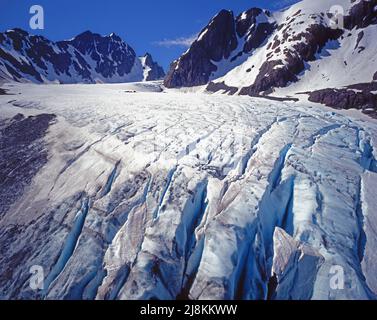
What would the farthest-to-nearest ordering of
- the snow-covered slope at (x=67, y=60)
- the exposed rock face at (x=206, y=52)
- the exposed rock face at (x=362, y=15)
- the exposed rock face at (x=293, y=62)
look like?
the snow-covered slope at (x=67, y=60) → the exposed rock face at (x=206, y=52) → the exposed rock face at (x=362, y=15) → the exposed rock face at (x=293, y=62)

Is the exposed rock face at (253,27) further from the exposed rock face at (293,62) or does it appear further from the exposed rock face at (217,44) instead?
the exposed rock face at (293,62)

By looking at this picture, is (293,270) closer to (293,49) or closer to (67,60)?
(293,49)

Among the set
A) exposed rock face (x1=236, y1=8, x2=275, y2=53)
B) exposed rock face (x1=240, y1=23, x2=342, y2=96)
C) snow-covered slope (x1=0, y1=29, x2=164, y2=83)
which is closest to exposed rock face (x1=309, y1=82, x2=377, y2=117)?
exposed rock face (x1=240, y1=23, x2=342, y2=96)

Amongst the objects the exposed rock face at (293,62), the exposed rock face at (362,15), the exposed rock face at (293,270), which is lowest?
the exposed rock face at (293,270)

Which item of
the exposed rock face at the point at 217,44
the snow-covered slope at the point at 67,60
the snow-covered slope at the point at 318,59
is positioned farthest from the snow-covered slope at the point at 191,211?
the snow-covered slope at the point at 67,60

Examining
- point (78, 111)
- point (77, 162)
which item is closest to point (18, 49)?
point (78, 111)

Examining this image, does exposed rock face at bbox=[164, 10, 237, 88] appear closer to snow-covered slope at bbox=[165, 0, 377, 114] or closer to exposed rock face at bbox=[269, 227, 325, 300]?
snow-covered slope at bbox=[165, 0, 377, 114]
